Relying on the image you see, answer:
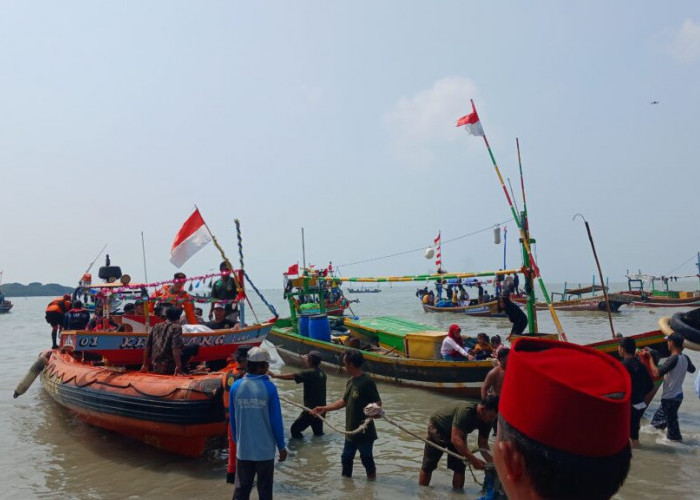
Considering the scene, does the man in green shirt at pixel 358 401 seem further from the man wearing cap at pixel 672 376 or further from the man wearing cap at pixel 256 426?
the man wearing cap at pixel 672 376

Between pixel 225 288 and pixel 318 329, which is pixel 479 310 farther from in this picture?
pixel 225 288

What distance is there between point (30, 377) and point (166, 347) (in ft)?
15.1

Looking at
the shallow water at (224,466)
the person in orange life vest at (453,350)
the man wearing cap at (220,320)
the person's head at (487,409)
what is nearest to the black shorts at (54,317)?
the shallow water at (224,466)

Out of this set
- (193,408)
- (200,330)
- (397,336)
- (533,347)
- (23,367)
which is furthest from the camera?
(23,367)

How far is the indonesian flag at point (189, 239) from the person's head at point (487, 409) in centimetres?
763

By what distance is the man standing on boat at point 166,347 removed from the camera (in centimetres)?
873

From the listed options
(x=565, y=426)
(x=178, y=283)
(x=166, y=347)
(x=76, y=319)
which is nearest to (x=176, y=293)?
(x=178, y=283)

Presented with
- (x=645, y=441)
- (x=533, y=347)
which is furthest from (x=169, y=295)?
(x=533, y=347)

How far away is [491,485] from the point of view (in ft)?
19.3

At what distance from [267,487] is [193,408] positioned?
2462 mm

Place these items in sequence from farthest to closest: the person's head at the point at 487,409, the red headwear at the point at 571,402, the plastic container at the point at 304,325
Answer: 1. the plastic container at the point at 304,325
2. the person's head at the point at 487,409
3. the red headwear at the point at 571,402

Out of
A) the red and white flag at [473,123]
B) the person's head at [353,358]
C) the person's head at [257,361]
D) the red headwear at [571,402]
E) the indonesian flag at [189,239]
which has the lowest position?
the person's head at [353,358]

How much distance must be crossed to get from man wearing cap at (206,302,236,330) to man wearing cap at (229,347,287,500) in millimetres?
6195

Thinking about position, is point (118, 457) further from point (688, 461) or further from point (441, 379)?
point (688, 461)
